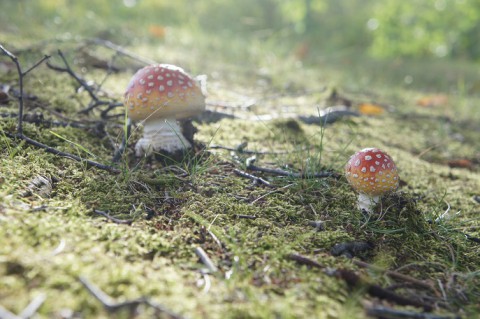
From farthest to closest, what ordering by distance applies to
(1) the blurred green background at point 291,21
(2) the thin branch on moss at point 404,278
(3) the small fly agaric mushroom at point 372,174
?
1. (1) the blurred green background at point 291,21
2. (3) the small fly agaric mushroom at point 372,174
3. (2) the thin branch on moss at point 404,278

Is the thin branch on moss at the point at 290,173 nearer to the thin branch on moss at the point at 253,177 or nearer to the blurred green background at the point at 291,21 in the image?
the thin branch on moss at the point at 253,177

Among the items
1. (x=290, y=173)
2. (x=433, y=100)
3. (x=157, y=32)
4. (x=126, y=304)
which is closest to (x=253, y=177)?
(x=290, y=173)

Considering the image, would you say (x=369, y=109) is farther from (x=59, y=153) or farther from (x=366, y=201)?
(x=59, y=153)

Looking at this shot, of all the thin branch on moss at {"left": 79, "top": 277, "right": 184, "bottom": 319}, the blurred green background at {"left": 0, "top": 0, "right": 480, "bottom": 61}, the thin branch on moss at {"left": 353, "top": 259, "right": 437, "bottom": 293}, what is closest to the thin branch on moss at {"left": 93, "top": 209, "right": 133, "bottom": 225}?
the thin branch on moss at {"left": 79, "top": 277, "right": 184, "bottom": 319}

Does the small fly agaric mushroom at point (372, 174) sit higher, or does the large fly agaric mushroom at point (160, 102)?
the large fly agaric mushroom at point (160, 102)

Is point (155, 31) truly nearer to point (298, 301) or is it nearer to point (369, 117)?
point (369, 117)

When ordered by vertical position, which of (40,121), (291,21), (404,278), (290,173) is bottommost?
(404,278)

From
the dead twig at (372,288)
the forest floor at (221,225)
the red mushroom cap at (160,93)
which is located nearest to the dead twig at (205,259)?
the forest floor at (221,225)
